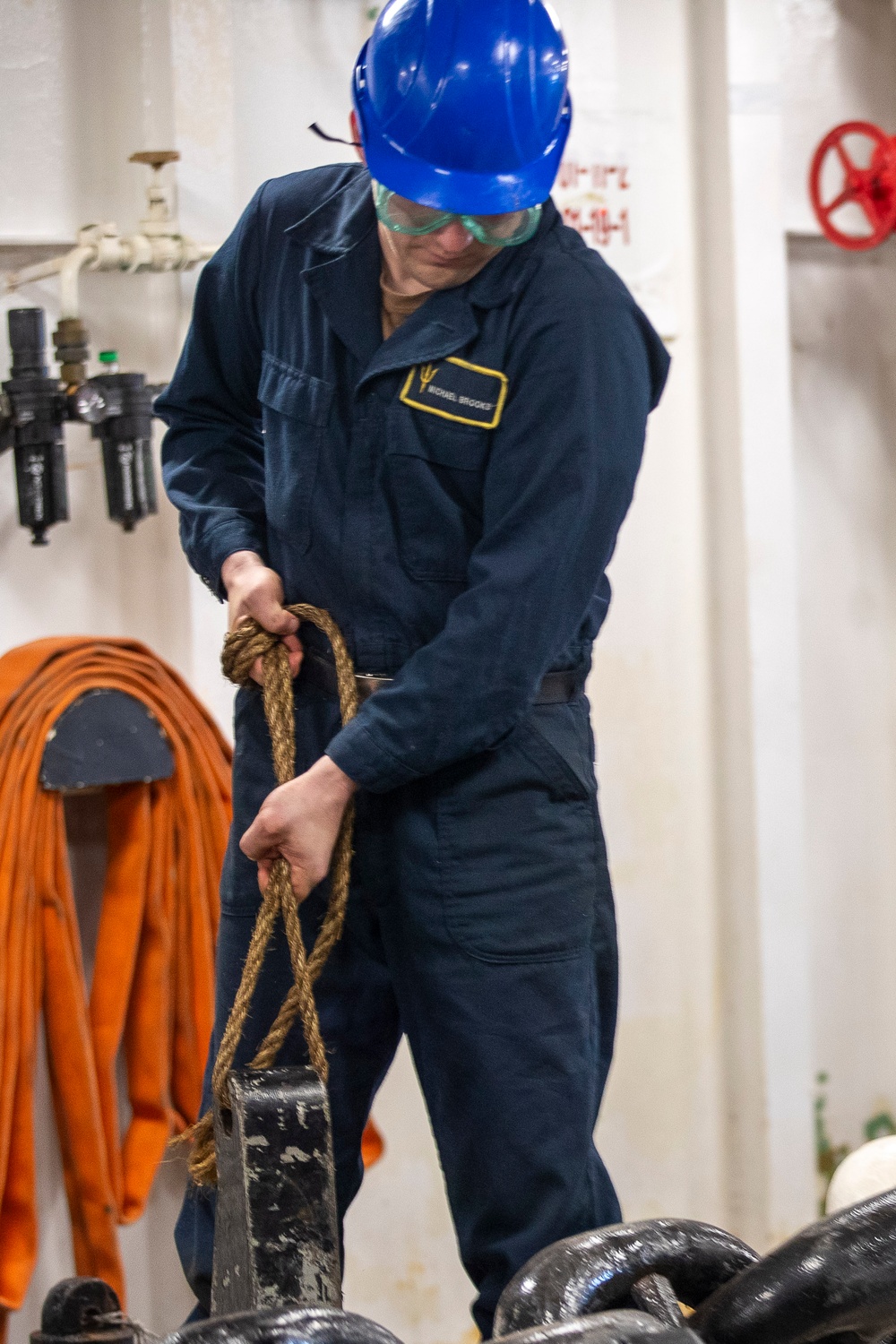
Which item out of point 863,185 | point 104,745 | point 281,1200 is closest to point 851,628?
point 863,185

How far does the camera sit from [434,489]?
1415mm

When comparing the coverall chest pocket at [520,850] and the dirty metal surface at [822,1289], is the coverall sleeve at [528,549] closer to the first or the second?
the coverall chest pocket at [520,850]

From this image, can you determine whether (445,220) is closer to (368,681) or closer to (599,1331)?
(368,681)

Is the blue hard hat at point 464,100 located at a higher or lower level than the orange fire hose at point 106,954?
higher

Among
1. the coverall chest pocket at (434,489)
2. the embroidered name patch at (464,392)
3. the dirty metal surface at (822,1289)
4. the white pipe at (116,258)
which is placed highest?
the white pipe at (116,258)

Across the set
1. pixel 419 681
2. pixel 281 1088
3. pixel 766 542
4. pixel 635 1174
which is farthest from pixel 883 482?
pixel 281 1088

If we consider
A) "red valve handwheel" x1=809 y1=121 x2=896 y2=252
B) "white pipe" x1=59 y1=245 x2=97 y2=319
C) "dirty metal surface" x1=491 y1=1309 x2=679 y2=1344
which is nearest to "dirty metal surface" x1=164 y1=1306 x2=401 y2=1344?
"dirty metal surface" x1=491 y1=1309 x2=679 y2=1344

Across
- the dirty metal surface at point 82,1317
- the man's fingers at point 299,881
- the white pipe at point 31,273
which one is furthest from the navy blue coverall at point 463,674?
the white pipe at point 31,273

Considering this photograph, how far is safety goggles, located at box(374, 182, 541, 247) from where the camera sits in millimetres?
1343

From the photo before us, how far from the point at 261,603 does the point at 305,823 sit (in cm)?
26

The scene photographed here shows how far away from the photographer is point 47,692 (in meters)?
2.17

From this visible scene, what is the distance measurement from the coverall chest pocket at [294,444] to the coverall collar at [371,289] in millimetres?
59

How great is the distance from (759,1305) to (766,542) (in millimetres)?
2415

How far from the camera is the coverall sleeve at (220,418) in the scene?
1562 millimetres
